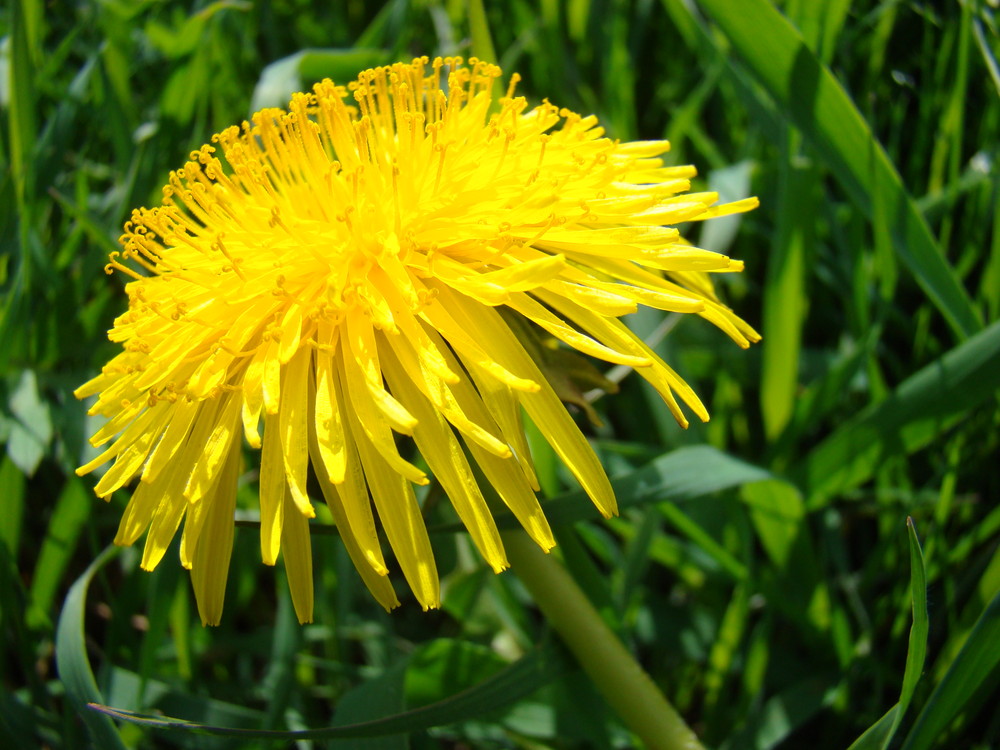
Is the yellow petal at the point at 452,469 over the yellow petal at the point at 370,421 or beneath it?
beneath

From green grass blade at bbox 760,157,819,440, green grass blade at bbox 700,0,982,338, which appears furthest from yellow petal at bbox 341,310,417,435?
green grass blade at bbox 760,157,819,440

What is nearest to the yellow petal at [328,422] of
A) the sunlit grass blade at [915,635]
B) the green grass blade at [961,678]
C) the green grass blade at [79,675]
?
the green grass blade at [79,675]

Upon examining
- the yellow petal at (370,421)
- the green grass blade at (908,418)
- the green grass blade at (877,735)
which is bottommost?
the green grass blade at (877,735)

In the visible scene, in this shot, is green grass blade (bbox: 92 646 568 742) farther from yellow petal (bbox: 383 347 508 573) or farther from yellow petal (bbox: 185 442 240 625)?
yellow petal (bbox: 383 347 508 573)

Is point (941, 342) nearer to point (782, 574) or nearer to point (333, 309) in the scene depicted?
point (782, 574)

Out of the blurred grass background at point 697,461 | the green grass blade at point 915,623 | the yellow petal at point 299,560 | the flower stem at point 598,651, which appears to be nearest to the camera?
the green grass blade at point 915,623

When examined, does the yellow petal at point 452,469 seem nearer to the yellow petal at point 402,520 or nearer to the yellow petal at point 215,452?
the yellow petal at point 402,520
